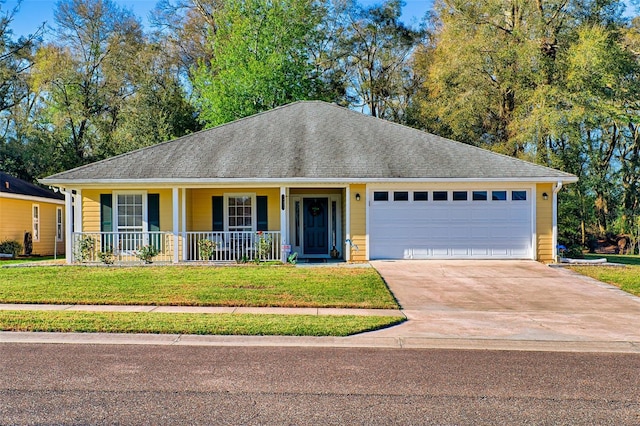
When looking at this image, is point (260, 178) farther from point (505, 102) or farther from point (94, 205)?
point (505, 102)

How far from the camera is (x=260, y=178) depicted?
15.7 metres

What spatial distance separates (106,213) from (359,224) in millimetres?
8084

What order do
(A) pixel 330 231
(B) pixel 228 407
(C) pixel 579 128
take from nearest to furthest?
(B) pixel 228 407
(A) pixel 330 231
(C) pixel 579 128

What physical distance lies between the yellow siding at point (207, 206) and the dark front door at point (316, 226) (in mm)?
1543

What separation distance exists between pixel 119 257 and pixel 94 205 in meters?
1.97

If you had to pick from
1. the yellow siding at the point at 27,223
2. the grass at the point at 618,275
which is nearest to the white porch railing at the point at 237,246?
the yellow siding at the point at 27,223

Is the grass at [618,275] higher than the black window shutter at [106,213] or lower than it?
lower

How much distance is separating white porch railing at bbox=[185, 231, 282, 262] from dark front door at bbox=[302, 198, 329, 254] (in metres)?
2.38

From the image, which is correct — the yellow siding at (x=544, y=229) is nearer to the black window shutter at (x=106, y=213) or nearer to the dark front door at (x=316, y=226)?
the dark front door at (x=316, y=226)

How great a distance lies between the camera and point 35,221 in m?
24.4

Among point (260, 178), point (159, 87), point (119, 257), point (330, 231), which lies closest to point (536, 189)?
point (330, 231)

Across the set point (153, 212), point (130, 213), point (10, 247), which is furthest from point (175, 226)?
point (10, 247)

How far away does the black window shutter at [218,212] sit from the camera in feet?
56.8

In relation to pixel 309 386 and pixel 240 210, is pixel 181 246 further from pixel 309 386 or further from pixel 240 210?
pixel 309 386
